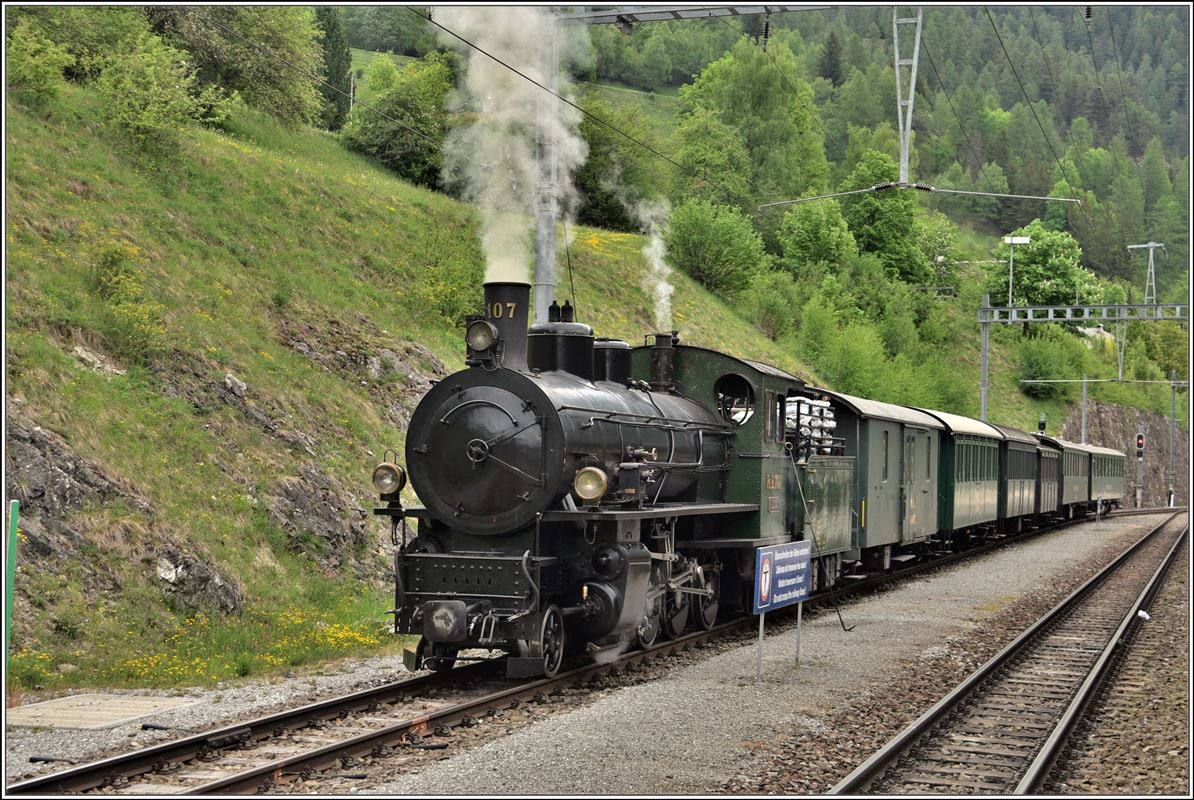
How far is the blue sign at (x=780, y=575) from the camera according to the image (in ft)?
37.8

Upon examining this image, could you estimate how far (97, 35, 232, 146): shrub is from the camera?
67.7 feet

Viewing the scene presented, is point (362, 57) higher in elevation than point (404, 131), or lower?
higher

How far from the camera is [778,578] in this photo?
473 inches

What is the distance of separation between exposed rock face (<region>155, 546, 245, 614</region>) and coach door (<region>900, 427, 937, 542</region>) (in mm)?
12425

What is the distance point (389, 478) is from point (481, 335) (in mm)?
1626

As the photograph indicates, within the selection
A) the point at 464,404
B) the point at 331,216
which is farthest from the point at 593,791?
the point at 331,216

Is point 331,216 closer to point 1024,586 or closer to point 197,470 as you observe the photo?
point 197,470

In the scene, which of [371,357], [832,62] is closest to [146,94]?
[371,357]

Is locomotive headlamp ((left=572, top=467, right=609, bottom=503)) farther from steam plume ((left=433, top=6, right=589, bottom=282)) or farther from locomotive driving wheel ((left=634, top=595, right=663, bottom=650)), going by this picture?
steam plume ((left=433, top=6, right=589, bottom=282))

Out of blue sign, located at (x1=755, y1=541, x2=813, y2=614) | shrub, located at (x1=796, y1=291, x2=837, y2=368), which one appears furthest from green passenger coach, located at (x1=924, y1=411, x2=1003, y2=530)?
shrub, located at (x1=796, y1=291, x2=837, y2=368)

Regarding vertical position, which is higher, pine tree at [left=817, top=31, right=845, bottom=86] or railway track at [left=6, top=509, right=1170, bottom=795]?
pine tree at [left=817, top=31, right=845, bottom=86]

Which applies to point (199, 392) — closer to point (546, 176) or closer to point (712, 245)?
point (546, 176)

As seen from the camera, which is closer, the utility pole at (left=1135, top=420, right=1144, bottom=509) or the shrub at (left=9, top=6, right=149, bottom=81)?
the shrub at (left=9, top=6, right=149, bottom=81)

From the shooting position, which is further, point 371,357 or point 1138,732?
point 371,357
